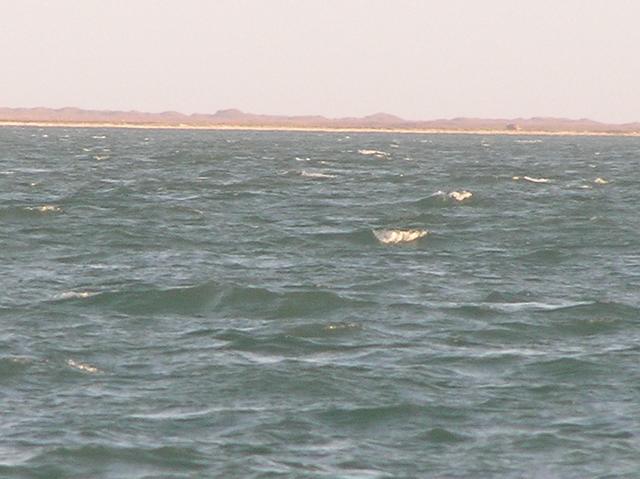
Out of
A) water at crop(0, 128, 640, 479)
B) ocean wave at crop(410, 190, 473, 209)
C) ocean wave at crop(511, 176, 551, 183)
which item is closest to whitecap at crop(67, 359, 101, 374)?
water at crop(0, 128, 640, 479)

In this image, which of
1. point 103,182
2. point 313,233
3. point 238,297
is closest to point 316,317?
point 238,297

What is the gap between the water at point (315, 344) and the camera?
1434cm

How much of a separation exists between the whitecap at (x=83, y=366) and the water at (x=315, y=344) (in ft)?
0.16

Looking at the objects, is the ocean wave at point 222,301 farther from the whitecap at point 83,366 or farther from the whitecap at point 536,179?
the whitecap at point 536,179

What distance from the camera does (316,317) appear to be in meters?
22.4

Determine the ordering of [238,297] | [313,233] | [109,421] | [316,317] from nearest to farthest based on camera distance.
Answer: [109,421]
[316,317]
[238,297]
[313,233]

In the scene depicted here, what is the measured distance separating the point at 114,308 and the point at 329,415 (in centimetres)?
773

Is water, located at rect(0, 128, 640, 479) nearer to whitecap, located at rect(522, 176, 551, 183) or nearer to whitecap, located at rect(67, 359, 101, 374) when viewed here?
whitecap, located at rect(67, 359, 101, 374)

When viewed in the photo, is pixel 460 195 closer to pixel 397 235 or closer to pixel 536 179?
pixel 397 235

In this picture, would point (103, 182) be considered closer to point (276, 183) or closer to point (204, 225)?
point (276, 183)

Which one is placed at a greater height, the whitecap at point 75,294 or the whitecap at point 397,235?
the whitecap at point 75,294

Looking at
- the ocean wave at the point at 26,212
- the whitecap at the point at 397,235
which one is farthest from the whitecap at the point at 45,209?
the whitecap at the point at 397,235

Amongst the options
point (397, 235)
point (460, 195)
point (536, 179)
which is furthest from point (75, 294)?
point (536, 179)

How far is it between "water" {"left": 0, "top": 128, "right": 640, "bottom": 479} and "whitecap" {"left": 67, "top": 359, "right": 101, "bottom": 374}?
49 millimetres
